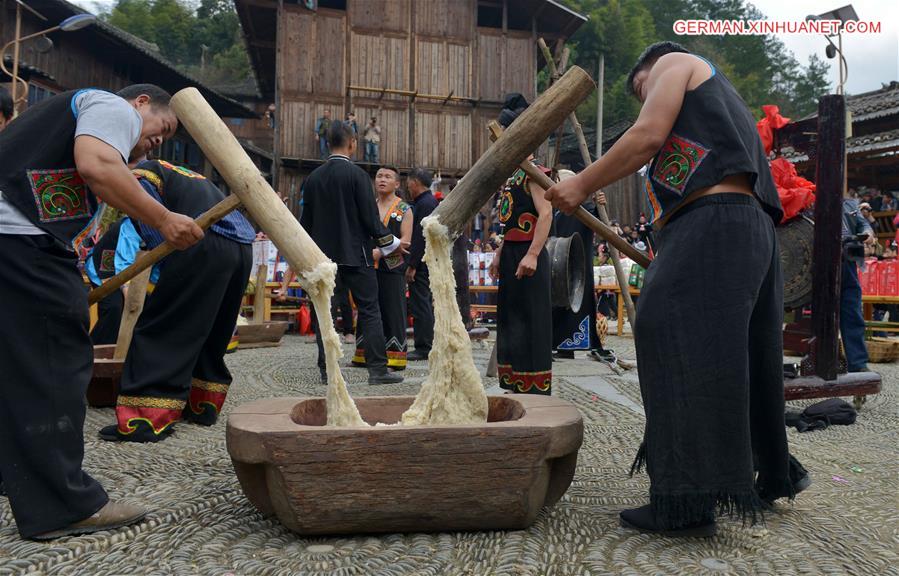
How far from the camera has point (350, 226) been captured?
5484 mm

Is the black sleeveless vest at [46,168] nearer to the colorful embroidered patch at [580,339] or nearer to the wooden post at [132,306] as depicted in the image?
the wooden post at [132,306]

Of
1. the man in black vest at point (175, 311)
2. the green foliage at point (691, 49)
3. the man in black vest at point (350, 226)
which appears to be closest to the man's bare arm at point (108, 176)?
the man in black vest at point (175, 311)

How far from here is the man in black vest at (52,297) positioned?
2.14m

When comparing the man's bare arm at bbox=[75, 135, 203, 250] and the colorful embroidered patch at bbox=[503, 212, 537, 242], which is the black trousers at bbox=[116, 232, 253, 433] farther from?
the colorful embroidered patch at bbox=[503, 212, 537, 242]

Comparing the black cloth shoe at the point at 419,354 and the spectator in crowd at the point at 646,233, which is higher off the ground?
the spectator in crowd at the point at 646,233

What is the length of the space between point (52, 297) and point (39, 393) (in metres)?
0.31

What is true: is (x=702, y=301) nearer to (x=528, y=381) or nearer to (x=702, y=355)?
(x=702, y=355)

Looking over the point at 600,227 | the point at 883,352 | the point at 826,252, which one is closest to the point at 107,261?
the point at 600,227

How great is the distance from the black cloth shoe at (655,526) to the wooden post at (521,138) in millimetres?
1221

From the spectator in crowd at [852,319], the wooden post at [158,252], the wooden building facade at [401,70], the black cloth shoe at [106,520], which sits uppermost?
the wooden building facade at [401,70]

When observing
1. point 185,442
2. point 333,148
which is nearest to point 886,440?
point 185,442

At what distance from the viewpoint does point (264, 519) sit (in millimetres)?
2352

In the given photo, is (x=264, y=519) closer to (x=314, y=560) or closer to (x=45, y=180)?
(x=314, y=560)

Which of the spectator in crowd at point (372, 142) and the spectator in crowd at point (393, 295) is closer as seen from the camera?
the spectator in crowd at point (393, 295)
